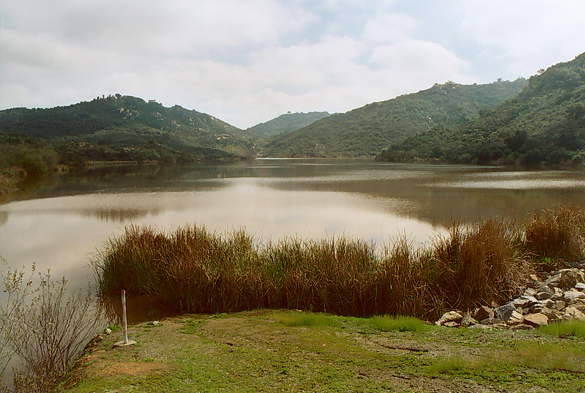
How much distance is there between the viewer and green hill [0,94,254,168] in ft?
210

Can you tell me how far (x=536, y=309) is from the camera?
17.0 ft

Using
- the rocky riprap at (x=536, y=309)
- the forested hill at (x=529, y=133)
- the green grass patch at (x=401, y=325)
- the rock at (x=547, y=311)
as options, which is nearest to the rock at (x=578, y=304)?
the rocky riprap at (x=536, y=309)

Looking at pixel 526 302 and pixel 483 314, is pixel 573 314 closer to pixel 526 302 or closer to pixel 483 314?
pixel 526 302

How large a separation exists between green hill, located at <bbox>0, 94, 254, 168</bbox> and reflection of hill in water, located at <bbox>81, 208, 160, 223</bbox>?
25.6 m

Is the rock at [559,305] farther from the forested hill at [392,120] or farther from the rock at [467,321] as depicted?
the forested hill at [392,120]

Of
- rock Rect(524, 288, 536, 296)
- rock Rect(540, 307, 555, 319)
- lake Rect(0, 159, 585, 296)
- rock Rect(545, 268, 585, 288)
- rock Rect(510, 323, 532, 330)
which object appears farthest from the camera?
lake Rect(0, 159, 585, 296)


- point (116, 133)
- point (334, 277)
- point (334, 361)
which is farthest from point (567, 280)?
point (116, 133)

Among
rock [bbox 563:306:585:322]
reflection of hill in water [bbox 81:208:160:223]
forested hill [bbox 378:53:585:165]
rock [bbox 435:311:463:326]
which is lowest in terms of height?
rock [bbox 435:311:463:326]

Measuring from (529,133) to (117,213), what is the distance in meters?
50.8

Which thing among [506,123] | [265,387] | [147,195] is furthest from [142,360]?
[506,123]

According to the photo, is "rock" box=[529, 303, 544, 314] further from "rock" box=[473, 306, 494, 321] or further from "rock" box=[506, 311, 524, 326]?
"rock" box=[473, 306, 494, 321]

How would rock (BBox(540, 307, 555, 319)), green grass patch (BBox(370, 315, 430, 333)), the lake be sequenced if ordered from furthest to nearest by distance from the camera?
the lake → rock (BBox(540, 307, 555, 319)) → green grass patch (BBox(370, 315, 430, 333))

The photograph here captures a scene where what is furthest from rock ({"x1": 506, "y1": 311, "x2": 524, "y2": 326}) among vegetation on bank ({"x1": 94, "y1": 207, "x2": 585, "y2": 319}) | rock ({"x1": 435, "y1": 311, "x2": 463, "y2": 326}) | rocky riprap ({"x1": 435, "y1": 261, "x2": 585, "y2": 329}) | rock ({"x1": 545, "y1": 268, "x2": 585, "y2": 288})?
rock ({"x1": 545, "y1": 268, "x2": 585, "y2": 288})

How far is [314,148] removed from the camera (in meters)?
117
